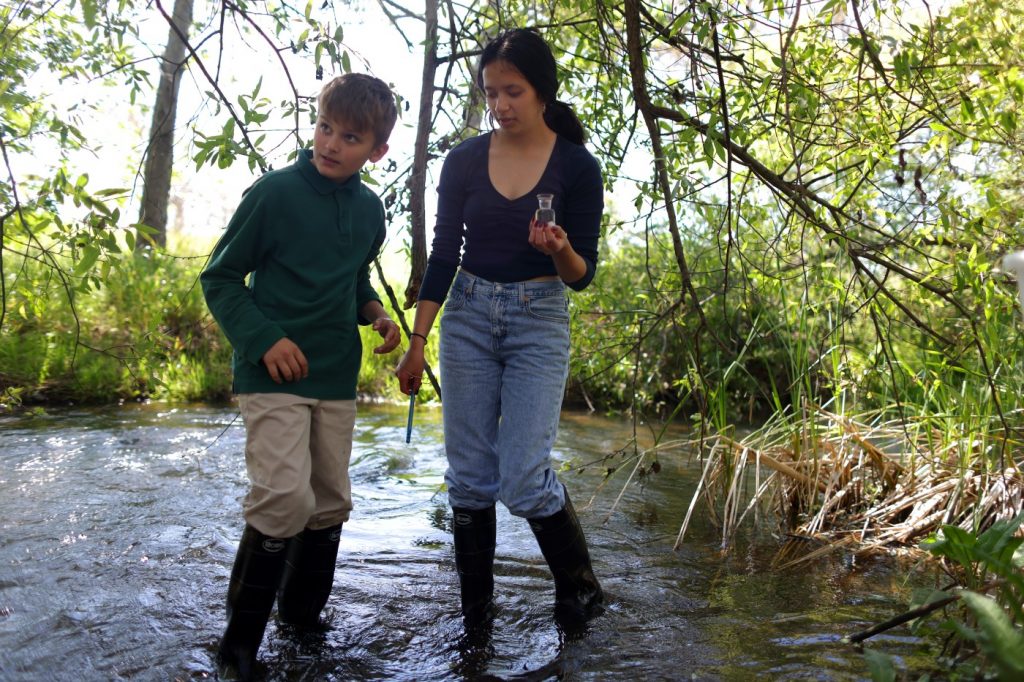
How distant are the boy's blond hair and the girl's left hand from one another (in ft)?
1.76

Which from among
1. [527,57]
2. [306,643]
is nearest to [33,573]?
[306,643]

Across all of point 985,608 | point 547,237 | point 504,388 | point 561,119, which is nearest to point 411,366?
point 504,388

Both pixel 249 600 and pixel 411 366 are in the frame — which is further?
pixel 411 366

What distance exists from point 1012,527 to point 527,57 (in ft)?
5.63

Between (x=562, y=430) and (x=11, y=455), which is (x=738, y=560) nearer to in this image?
(x=562, y=430)

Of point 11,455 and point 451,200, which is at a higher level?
point 451,200

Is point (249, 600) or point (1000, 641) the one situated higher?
point (1000, 641)

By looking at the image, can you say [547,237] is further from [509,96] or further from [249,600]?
[249,600]

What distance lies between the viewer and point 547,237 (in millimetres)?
2414

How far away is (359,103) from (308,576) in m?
1.35

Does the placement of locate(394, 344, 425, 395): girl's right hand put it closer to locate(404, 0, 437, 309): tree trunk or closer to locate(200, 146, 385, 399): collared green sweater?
locate(200, 146, 385, 399): collared green sweater

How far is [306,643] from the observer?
2641 millimetres

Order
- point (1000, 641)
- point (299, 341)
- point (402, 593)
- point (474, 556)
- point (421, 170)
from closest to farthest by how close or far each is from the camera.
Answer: point (1000, 641)
point (299, 341)
point (474, 556)
point (402, 593)
point (421, 170)

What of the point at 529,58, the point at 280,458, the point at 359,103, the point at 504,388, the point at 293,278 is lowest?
the point at 280,458
